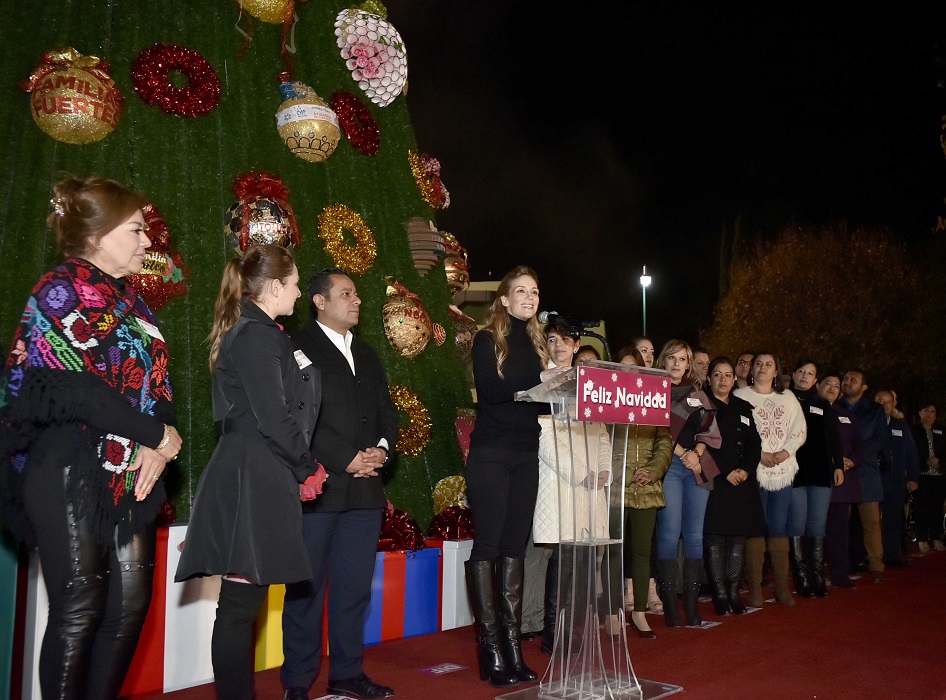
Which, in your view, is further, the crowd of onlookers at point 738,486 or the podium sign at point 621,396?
the crowd of onlookers at point 738,486

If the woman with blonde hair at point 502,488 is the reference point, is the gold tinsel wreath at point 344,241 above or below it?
above

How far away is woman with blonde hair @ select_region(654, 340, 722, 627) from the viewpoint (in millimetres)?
4984

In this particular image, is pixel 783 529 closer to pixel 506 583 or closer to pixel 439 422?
pixel 439 422

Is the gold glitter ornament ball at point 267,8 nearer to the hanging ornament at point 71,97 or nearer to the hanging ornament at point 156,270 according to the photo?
the hanging ornament at point 71,97

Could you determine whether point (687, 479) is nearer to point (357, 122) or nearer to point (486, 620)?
point (486, 620)

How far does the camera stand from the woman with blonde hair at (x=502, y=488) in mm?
3637

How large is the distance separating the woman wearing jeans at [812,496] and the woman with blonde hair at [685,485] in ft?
3.94

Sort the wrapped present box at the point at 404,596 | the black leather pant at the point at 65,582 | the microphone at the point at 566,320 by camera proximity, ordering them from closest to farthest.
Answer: the black leather pant at the point at 65,582 → the microphone at the point at 566,320 → the wrapped present box at the point at 404,596

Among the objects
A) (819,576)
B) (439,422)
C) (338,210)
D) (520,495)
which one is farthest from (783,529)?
(338,210)

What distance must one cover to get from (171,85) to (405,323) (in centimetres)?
174

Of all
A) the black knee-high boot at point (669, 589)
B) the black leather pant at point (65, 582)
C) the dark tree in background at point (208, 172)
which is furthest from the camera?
the black knee-high boot at point (669, 589)

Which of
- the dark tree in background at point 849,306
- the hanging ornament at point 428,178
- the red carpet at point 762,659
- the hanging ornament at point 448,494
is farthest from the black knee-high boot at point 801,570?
the dark tree in background at point 849,306

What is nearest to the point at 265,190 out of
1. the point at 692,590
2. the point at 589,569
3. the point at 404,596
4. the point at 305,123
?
the point at 305,123

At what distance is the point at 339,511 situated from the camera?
11.3ft
